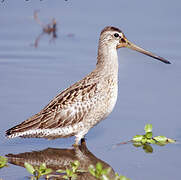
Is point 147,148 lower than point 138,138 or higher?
lower

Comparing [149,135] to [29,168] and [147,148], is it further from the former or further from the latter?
[29,168]

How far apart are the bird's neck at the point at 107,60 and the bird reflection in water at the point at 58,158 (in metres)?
0.96

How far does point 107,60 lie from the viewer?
7.65 meters

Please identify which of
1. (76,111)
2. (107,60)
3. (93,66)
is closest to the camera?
(76,111)

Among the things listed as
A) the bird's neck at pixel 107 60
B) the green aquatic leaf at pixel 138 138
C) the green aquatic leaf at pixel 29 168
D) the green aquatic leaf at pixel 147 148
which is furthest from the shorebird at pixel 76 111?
the green aquatic leaf at pixel 29 168

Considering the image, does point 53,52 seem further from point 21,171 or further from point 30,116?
point 21,171

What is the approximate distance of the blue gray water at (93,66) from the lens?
723 centimetres

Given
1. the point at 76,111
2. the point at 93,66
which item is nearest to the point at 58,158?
the point at 76,111

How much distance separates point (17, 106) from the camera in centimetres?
838

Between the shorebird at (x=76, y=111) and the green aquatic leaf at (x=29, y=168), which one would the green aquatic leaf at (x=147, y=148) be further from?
the green aquatic leaf at (x=29, y=168)

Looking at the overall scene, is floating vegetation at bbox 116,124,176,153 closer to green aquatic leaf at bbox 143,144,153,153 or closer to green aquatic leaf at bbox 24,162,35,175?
green aquatic leaf at bbox 143,144,153,153

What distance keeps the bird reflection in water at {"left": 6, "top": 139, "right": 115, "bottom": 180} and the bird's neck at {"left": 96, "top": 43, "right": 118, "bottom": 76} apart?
96 cm

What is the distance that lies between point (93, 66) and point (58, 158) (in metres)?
2.78

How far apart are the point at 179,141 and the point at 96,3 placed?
17.1ft
